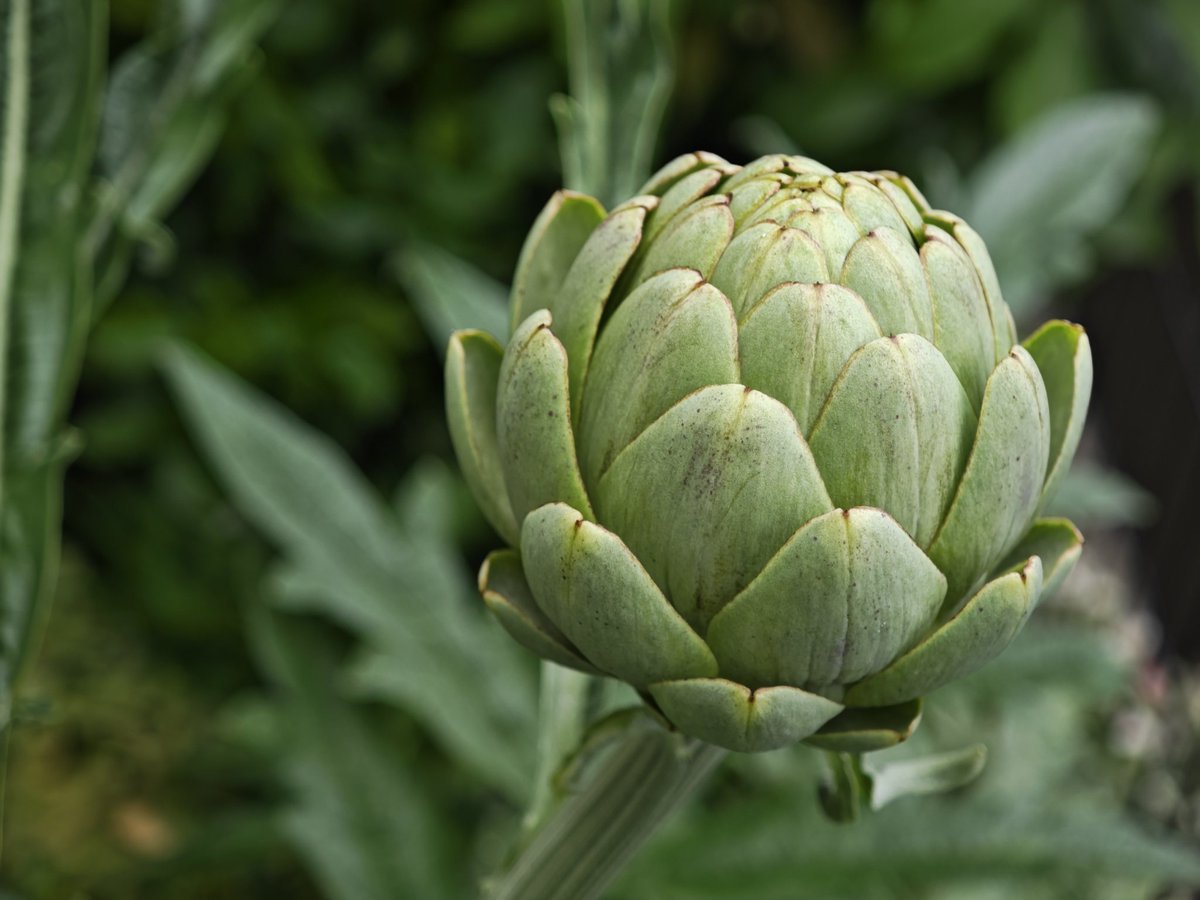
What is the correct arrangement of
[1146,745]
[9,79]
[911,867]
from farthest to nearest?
[1146,745]
[911,867]
[9,79]

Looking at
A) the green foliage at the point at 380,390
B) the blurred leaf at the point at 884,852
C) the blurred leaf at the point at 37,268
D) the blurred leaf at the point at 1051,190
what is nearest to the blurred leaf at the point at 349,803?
the green foliage at the point at 380,390

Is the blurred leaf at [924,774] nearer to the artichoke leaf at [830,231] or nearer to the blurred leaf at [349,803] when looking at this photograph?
the artichoke leaf at [830,231]

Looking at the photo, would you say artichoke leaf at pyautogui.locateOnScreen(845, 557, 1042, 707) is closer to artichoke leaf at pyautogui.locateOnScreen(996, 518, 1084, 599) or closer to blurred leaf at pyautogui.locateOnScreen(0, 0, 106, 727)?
artichoke leaf at pyautogui.locateOnScreen(996, 518, 1084, 599)

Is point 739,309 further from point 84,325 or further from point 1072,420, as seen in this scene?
point 84,325

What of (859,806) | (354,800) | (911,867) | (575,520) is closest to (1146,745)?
(911,867)

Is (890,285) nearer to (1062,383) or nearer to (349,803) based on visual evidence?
(1062,383)

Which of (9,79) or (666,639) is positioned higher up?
(9,79)

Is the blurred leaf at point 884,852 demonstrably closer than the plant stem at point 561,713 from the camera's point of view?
No
